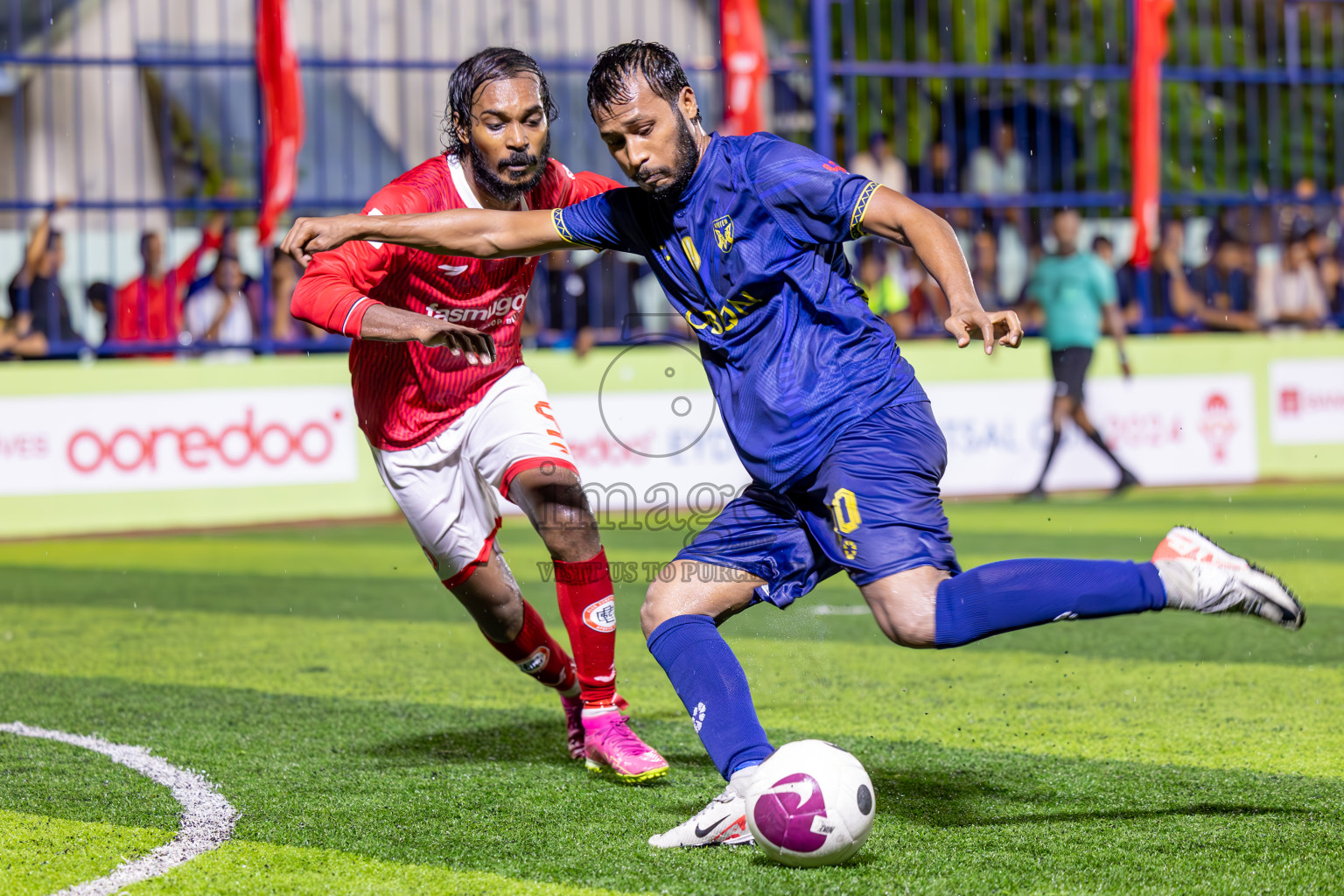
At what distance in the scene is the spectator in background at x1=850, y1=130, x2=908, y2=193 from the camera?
526 inches

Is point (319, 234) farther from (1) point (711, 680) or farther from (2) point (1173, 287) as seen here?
(2) point (1173, 287)

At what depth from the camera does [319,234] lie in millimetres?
3736

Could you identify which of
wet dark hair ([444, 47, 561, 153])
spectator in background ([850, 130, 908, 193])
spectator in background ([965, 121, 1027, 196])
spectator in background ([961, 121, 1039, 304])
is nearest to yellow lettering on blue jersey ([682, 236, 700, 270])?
wet dark hair ([444, 47, 561, 153])

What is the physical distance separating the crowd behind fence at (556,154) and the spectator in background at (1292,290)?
2 cm

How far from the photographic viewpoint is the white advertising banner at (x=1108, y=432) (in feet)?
41.9

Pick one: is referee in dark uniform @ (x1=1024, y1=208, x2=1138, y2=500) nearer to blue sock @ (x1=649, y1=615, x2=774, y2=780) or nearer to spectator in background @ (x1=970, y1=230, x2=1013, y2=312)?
spectator in background @ (x1=970, y1=230, x2=1013, y2=312)

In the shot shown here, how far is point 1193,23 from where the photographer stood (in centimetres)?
2378

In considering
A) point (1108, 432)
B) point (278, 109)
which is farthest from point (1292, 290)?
point (278, 109)

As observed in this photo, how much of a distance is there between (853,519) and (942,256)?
24.1 inches

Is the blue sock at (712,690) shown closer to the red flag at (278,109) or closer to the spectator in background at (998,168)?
the red flag at (278,109)

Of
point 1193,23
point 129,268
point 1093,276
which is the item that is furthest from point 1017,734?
point 1193,23

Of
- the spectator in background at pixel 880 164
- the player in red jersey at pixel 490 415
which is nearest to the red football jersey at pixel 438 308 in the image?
the player in red jersey at pixel 490 415

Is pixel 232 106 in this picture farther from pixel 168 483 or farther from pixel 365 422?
pixel 365 422

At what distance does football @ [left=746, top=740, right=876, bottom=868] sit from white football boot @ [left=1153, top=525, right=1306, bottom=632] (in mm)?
793
